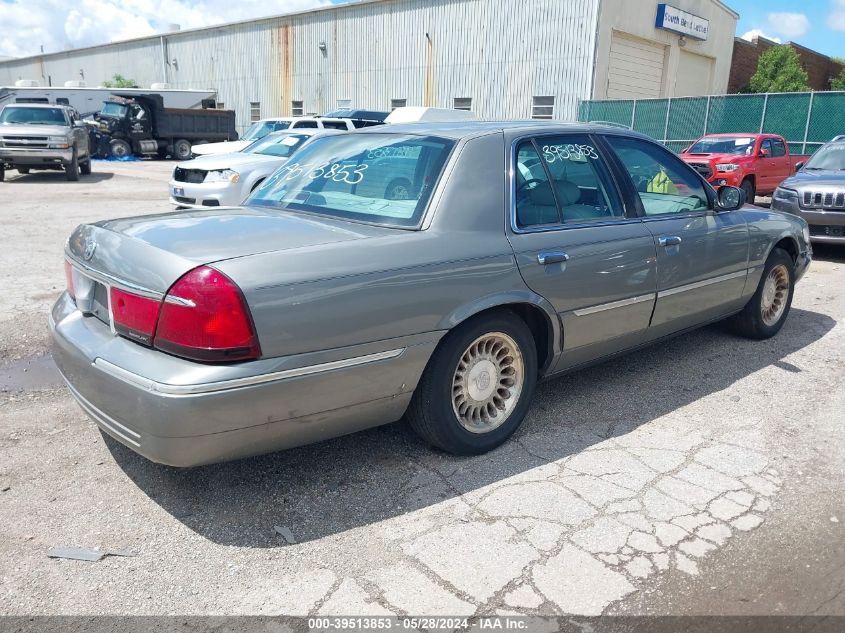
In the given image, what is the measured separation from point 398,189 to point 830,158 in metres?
9.47

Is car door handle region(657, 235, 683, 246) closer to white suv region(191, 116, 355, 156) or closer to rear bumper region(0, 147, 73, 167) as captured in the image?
white suv region(191, 116, 355, 156)

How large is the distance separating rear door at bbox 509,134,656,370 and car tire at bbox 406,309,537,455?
0.91 ft

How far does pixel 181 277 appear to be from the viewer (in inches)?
105

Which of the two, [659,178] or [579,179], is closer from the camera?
[579,179]

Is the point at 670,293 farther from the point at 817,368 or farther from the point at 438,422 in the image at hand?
the point at 438,422

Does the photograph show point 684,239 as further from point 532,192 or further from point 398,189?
point 398,189

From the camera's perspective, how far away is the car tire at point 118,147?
28.1 meters

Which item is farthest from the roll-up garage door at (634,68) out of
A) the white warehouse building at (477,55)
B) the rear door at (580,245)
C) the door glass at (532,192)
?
the door glass at (532,192)

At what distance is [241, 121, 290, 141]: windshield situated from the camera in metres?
17.5

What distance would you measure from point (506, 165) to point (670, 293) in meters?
1.46

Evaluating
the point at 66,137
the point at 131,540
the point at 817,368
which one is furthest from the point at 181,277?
the point at 66,137

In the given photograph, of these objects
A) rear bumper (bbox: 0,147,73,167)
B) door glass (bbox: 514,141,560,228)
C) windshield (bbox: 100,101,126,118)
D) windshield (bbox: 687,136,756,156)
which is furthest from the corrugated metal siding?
door glass (bbox: 514,141,560,228)

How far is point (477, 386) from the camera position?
3.50m

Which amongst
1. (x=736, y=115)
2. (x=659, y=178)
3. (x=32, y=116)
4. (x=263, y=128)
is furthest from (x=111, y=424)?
(x=736, y=115)
